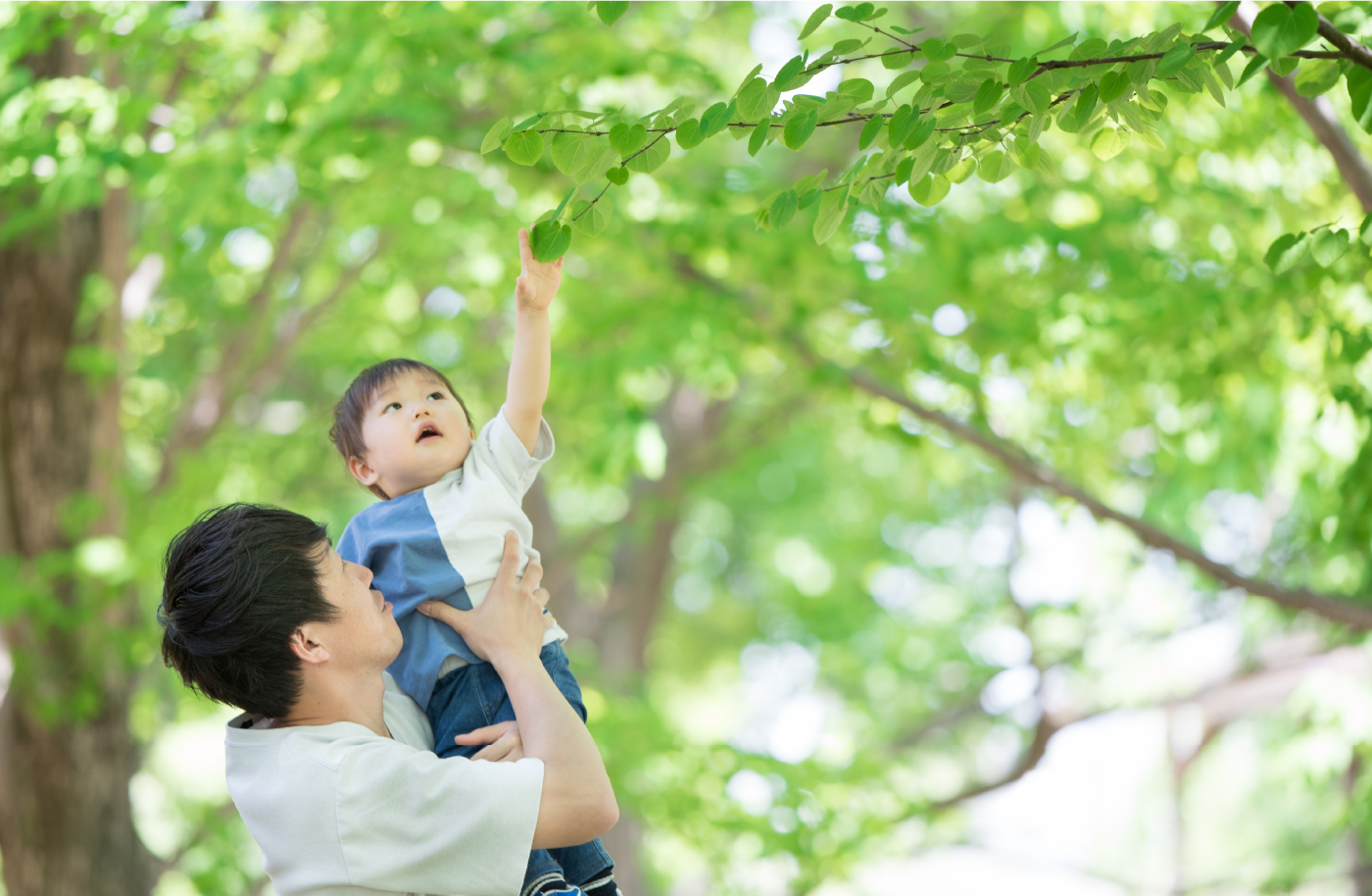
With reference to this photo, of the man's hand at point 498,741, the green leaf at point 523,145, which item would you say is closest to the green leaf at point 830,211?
the green leaf at point 523,145

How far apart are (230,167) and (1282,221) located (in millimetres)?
3941

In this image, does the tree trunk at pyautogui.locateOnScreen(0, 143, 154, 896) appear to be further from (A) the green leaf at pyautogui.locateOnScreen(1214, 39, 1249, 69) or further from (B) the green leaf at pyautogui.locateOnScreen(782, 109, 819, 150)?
(A) the green leaf at pyautogui.locateOnScreen(1214, 39, 1249, 69)

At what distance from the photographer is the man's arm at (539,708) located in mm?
1473

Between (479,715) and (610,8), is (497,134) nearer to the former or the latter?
(610,8)

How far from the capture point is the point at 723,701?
43.0 feet

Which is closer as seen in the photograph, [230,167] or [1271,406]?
[230,167]

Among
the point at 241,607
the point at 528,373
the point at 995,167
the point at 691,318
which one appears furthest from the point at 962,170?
the point at 691,318

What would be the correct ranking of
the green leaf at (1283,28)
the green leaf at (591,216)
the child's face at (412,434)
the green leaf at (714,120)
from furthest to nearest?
the child's face at (412,434) → the green leaf at (591,216) → the green leaf at (714,120) → the green leaf at (1283,28)

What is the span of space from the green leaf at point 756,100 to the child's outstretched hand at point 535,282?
0.45 metres

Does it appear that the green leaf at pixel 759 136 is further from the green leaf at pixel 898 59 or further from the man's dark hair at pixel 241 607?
the man's dark hair at pixel 241 607

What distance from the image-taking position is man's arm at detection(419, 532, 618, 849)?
147cm

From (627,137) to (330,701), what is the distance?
2.91ft

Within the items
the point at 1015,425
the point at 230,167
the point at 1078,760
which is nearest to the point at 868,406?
the point at 1015,425

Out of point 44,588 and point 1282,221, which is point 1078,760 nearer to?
point 1282,221
